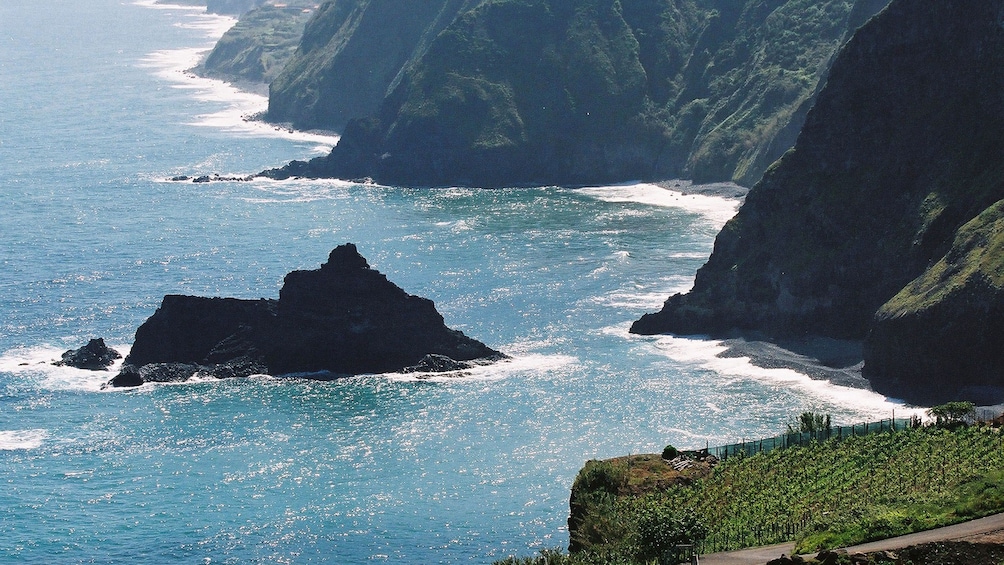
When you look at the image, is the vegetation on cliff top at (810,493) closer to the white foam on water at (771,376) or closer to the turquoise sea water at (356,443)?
the turquoise sea water at (356,443)

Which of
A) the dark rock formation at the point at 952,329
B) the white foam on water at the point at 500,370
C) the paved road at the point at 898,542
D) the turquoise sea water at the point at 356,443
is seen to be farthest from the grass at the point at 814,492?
the white foam on water at the point at 500,370

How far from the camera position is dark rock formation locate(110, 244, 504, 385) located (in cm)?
18300

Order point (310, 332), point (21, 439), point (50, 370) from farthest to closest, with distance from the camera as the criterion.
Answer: point (50, 370), point (310, 332), point (21, 439)

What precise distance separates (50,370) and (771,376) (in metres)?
81.1

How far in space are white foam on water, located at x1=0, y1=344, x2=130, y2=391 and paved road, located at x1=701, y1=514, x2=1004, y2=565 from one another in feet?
352

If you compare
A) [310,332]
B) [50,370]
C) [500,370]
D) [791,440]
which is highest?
[791,440]

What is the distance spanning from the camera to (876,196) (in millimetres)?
183000

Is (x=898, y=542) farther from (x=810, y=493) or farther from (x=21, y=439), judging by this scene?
(x=21, y=439)

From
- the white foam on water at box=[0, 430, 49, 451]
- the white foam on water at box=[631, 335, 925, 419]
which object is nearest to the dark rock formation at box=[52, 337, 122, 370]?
the white foam on water at box=[0, 430, 49, 451]

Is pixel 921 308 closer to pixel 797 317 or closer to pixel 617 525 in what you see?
pixel 797 317

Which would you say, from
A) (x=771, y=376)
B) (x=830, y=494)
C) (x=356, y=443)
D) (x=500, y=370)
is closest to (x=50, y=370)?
(x=356, y=443)

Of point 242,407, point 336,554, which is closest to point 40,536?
point 336,554

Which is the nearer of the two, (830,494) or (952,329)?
(830,494)

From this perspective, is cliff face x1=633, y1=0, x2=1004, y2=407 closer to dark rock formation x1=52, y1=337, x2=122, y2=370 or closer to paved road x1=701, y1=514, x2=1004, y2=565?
dark rock formation x1=52, y1=337, x2=122, y2=370
